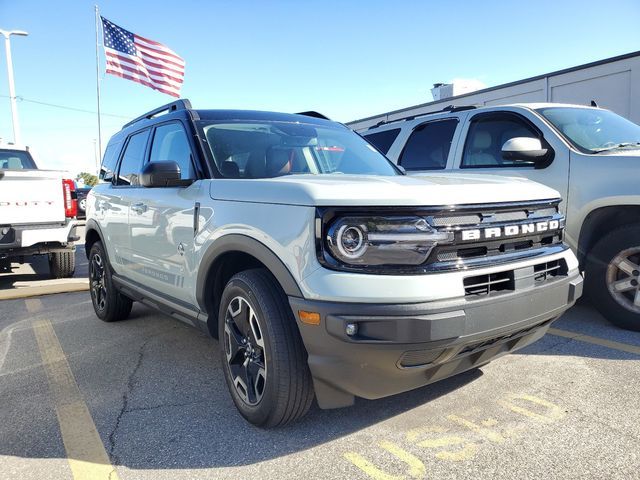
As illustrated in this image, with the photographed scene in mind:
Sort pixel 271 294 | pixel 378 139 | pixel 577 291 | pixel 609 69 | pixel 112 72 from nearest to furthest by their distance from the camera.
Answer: pixel 271 294 < pixel 577 291 < pixel 378 139 < pixel 609 69 < pixel 112 72

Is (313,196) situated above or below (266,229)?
above

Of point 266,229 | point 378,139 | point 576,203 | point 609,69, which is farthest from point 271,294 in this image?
point 609,69

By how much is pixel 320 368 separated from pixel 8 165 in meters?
8.20

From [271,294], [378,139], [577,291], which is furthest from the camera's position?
[378,139]

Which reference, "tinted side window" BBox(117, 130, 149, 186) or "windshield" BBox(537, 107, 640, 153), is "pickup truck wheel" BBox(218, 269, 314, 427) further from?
"windshield" BBox(537, 107, 640, 153)

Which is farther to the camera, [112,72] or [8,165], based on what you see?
[112,72]

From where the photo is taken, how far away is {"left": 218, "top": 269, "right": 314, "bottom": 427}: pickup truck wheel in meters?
2.44

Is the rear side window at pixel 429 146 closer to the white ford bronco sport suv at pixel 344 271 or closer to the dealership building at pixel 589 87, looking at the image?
the white ford bronco sport suv at pixel 344 271

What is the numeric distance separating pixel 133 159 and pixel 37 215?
10.6 feet

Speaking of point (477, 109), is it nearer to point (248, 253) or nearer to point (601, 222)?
point (601, 222)

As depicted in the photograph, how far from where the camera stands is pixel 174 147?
3713 mm

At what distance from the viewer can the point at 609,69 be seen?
9.70 m

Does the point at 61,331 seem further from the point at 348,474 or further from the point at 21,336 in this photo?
the point at 348,474

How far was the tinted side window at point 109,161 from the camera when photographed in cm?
509
